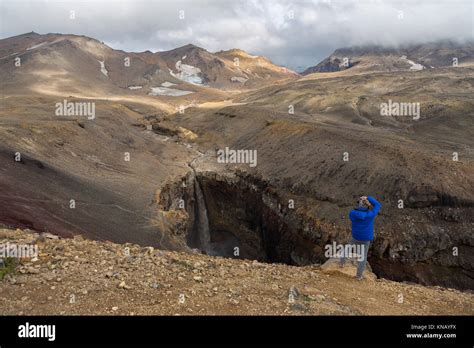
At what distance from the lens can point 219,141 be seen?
154 ft

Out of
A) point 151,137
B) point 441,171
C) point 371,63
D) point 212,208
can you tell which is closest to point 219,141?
point 151,137

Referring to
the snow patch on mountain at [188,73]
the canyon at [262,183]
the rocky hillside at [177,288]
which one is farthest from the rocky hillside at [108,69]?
the rocky hillside at [177,288]

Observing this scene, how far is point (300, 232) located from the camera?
2464cm

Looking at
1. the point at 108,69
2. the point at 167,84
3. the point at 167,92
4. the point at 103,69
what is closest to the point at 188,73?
the point at 167,84

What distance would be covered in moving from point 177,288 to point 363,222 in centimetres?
489

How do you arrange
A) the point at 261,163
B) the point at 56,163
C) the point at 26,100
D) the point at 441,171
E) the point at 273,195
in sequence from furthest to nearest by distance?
the point at 26,100 → the point at 261,163 → the point at 273,195 → the point at 56,163 → the point at 441,171

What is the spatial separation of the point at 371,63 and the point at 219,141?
5432 inches

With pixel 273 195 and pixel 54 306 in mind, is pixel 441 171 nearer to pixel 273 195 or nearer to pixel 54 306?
pixel 273 195

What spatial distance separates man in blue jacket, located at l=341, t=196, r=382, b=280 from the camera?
9.68 meters

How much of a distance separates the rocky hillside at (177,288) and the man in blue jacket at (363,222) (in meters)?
0.65

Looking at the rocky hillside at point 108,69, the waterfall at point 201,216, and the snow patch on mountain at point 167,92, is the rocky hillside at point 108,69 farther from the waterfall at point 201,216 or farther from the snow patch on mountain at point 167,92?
the waterfall at point 201,216

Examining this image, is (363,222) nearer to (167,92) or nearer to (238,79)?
(167,92)

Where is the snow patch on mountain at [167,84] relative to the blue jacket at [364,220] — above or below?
above

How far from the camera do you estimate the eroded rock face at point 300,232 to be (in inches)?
772
